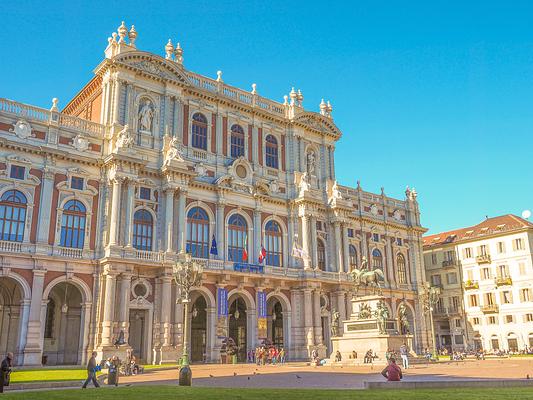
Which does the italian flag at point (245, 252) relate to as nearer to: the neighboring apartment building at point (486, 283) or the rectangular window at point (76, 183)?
the rectangular window at point (76, 183)

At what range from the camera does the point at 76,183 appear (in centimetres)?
3797

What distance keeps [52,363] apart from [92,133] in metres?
16.6

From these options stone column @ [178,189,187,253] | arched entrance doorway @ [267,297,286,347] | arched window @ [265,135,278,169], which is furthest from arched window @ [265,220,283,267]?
stone column @ [178,189,187,253]

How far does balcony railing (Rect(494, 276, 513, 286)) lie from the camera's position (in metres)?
63.3

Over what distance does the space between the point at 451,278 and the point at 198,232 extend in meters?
41.8

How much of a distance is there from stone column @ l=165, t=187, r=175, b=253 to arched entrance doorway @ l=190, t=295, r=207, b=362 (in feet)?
23.0

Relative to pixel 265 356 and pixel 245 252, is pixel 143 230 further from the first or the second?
pixel 265 356

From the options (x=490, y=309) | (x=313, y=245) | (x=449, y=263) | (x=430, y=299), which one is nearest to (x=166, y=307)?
(x=313, y=245)

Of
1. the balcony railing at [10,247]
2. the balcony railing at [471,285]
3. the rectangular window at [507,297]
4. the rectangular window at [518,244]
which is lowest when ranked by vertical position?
the rectangular window at [507,297]

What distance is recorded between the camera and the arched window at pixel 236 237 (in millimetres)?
44781

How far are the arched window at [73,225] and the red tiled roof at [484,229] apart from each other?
50.9m

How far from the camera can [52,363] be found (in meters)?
36.8

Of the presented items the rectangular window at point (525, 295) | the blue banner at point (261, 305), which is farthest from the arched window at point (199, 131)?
the rectangular window at point (525, 295)

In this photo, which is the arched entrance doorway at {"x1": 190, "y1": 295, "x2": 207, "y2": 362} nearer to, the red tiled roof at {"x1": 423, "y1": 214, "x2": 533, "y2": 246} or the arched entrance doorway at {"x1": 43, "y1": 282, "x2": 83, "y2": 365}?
the arched entrance doorway at {"x1": 43, "y1": 282, "x2": 83, "y2": 365}
